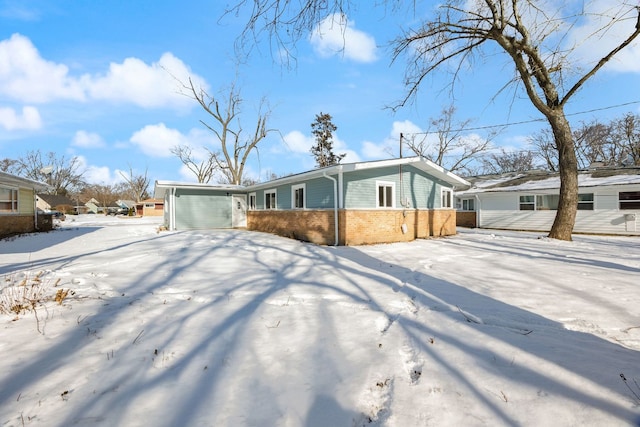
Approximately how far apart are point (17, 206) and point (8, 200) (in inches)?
20.7

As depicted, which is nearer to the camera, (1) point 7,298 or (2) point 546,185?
(1) point 7,298

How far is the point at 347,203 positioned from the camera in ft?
36.2

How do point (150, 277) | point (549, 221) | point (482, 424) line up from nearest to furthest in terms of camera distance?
point (482, 424) → point (150, 277) → point (549, 221)

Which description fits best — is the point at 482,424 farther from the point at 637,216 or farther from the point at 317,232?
the point at 637,216

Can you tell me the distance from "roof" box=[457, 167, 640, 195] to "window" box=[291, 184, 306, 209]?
12.9 meters

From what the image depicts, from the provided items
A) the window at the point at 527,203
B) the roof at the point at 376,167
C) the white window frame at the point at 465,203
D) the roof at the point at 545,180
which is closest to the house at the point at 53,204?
the roof at the point at 376,167

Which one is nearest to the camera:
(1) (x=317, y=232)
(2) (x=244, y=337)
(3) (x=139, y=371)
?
(3) (x=139, y=371)

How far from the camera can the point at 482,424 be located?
1.97 m

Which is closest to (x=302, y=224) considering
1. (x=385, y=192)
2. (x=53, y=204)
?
(x=385, y=192)

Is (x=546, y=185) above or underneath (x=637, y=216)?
above

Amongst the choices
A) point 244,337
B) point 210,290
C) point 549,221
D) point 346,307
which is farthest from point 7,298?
point 549,221

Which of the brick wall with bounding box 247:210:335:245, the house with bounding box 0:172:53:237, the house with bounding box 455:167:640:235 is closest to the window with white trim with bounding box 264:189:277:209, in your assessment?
the brick wall with bounding box 247:210:335:245

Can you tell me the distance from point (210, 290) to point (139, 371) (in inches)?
94.3

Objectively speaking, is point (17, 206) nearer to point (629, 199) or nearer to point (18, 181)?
point (18, 181)
